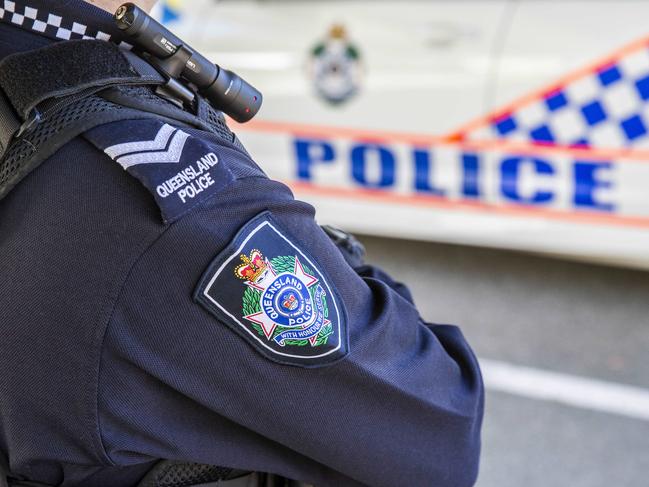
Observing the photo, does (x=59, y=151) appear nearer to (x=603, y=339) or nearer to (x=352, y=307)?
(x=352, y=307)

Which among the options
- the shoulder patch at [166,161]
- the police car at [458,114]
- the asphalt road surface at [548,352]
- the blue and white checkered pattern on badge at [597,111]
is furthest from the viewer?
the police car at [458,114]

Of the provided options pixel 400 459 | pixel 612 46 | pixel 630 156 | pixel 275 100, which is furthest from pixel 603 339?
pixel 400 459

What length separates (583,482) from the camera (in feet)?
9.07

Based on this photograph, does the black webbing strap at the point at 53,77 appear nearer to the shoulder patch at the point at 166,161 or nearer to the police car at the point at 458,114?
the shoulder patch at the point at 166,161

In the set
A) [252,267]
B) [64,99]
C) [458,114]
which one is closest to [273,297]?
[252,267]

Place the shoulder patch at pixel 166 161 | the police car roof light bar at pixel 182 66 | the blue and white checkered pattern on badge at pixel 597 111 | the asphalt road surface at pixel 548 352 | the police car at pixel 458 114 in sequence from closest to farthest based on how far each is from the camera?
the shoulder patch at pixel 166 161 < the police car roof light bar at pixel 182 66 < the asphalt road surface at pixel 548 352 < the blue and white checkered pattern on badge at pixel 597 111 < the police car at pixel 458 114

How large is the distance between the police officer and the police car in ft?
8.02

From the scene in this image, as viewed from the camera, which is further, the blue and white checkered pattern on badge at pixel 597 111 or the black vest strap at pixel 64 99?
the blue and white checkered pattern on badge at pixel 597 111

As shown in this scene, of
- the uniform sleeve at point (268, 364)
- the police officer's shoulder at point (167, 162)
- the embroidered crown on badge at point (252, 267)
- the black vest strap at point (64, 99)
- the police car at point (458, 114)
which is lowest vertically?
the police car at point (458, 114)

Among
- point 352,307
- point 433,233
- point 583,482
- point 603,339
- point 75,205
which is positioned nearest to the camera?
point 75,205

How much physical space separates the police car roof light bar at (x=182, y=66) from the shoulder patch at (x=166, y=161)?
0.12 metres

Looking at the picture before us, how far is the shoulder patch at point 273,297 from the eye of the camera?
940 millimetres

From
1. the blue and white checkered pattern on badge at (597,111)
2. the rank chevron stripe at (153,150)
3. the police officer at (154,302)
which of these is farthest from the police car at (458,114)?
the rank chevron stripe at (153,150)

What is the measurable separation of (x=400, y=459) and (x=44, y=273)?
1.47 ft
